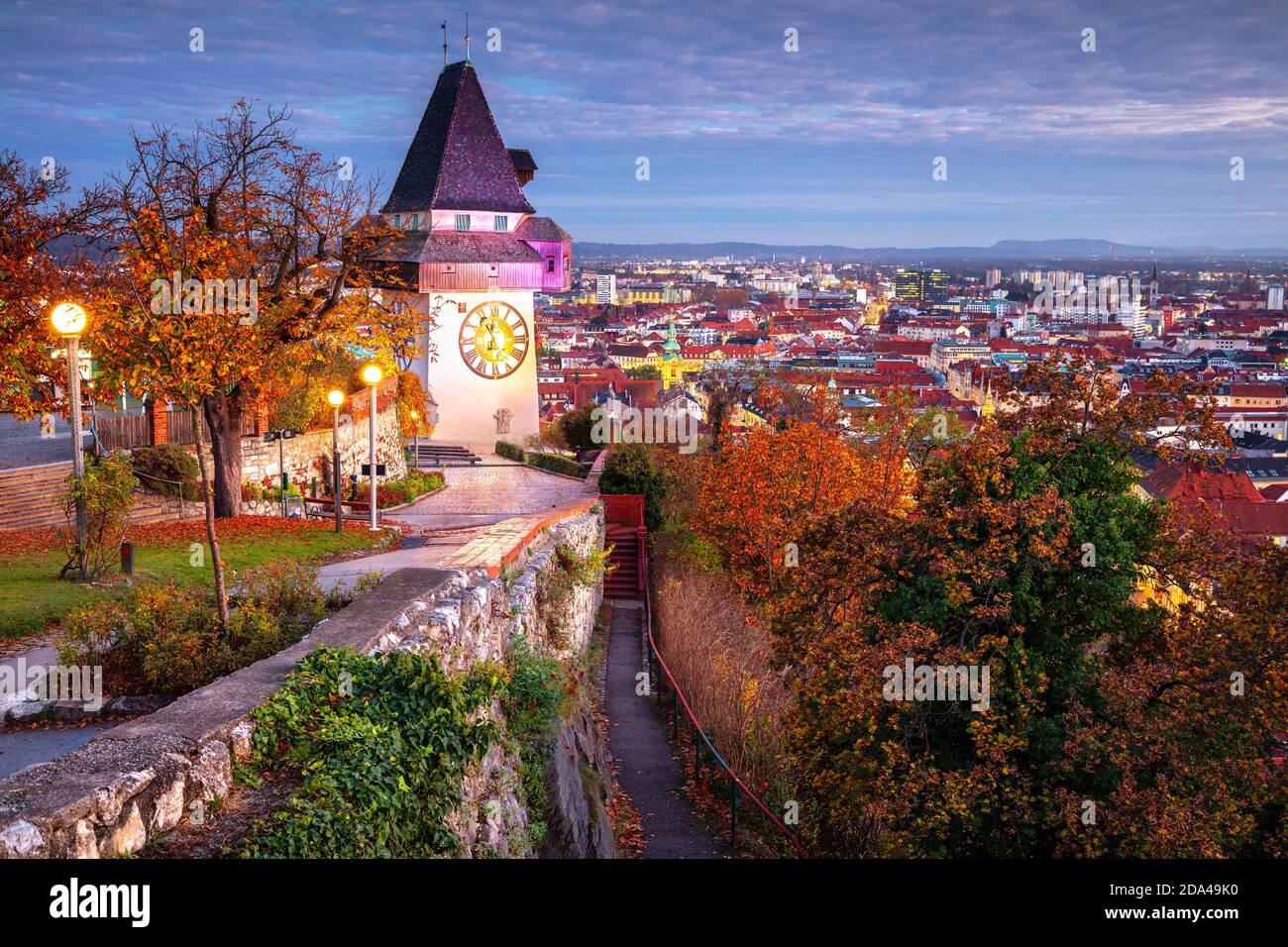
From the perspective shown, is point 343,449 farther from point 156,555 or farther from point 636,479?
point 156,555

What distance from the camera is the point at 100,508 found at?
12320 millimetres

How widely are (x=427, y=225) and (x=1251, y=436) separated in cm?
8719

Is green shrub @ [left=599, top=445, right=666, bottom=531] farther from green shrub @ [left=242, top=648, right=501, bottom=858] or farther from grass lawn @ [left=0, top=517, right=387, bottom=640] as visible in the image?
green shrub @ [left=242, top=648, right=501, bottom=858]

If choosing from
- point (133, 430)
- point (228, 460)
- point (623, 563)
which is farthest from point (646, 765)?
point (133, 430)

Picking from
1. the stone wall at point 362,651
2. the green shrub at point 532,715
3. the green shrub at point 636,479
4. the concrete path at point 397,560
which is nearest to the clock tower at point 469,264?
the green shrub at point 636,479

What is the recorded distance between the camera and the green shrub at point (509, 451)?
3003 cm

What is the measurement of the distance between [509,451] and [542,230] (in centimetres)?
1229

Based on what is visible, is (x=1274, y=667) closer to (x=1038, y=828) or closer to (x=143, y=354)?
(x=1038, y=828)

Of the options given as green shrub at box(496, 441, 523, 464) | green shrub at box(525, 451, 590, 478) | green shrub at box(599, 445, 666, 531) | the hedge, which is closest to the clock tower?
green shrub at box(496, 441, 523, 464)

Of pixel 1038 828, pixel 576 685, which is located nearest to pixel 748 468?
pixel 576 685

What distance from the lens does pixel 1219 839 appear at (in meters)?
9.19

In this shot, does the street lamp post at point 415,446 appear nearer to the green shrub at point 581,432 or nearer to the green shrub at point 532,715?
the green shrub at point 581,432

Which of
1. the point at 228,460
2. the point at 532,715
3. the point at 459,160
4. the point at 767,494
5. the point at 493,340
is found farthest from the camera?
the point at 493,340

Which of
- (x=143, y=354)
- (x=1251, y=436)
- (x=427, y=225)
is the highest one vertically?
(x=427, y=225)
